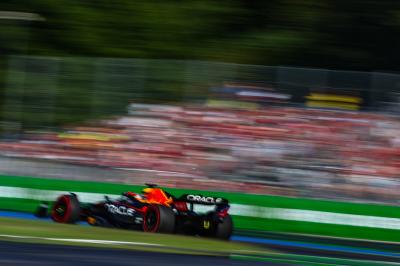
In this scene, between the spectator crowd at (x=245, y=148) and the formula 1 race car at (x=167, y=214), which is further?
the spectator crowd at (x=245, y=148)

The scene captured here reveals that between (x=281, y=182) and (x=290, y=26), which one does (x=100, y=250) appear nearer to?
(x=281, y=182)

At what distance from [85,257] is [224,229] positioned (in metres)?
5.43

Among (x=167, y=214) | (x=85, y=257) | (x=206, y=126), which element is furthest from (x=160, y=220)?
(x=85, y=257)

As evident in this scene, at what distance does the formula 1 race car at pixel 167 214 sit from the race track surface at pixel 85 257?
15.1ft

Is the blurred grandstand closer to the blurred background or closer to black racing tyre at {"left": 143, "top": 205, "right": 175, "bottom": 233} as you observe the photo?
the blurred background

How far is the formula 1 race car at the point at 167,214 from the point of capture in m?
10.2

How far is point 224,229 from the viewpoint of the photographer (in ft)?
34.1

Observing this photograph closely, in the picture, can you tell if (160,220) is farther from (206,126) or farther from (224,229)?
(206,126)

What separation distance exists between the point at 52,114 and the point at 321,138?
Answer: 422 centimetres

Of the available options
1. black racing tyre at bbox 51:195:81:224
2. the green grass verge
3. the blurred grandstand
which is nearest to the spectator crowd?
the blurred grandstand

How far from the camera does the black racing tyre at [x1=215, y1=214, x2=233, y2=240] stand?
1035 centimetres

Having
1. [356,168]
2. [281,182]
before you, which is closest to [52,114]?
[281,182]

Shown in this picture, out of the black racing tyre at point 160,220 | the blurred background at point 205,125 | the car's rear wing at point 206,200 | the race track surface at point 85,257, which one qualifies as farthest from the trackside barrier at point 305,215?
Answer: the race track surface at point 85,257

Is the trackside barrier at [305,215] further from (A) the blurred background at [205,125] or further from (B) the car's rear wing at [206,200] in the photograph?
(B) the car's rear wing at [206,200]
